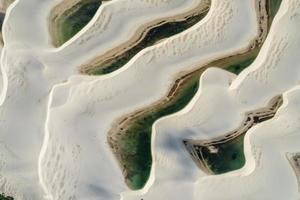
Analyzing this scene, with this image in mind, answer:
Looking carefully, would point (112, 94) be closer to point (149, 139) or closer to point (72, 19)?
point (149, 139)

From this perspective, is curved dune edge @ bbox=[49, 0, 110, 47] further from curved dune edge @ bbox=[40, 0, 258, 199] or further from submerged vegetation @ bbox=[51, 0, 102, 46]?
curved dune edge @ bbox=[40, 0, 258, 199]

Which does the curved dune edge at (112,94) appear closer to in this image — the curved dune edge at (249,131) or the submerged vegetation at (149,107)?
the submerged vegetation at (149,107)

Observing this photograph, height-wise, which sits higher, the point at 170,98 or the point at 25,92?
the point at 25,92

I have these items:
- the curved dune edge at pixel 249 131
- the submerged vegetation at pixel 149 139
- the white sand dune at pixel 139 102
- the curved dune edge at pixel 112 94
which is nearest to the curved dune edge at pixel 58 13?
the white sand dune at pixel 139 102

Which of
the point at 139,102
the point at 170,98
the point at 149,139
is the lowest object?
the point at 149,139

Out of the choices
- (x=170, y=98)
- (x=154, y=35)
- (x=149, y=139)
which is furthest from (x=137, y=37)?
(x=149, y=139)

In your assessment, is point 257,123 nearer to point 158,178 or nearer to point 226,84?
point 226,84

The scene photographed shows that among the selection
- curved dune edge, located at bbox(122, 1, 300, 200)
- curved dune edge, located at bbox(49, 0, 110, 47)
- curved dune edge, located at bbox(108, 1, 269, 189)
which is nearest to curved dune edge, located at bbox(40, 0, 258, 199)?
curved dune edge, located at bbox(108, 1, 269, 189)
